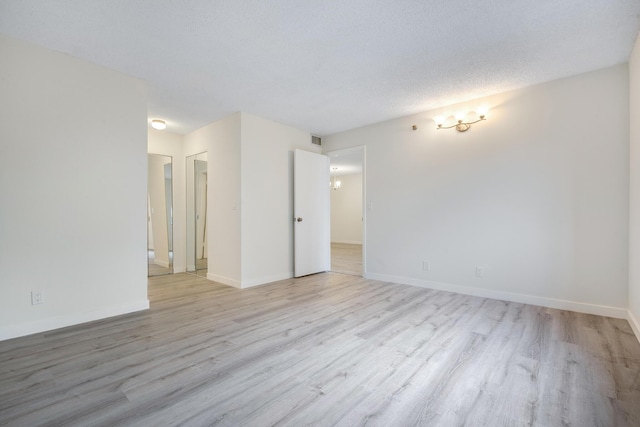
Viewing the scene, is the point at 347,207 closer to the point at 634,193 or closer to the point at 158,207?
the point at 158,207

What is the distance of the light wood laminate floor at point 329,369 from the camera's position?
147 cm

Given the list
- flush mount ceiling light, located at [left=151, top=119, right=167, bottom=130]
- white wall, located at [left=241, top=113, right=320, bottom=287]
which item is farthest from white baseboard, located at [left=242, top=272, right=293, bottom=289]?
flush mount ceiling light, located at [left=151, top=119, right=167, bottom=130]

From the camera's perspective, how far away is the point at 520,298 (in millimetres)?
3309

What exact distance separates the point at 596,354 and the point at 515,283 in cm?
131

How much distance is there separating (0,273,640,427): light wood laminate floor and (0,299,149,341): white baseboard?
0.30 ft

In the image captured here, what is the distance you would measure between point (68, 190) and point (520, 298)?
16.3ft

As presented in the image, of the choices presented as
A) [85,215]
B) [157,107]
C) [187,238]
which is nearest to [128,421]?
[85,215]

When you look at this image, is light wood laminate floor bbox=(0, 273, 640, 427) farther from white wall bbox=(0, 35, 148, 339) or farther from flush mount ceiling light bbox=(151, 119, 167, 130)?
flush mount ceiling light bbox=(151, 119, 167, 130)

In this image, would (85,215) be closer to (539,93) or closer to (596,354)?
(596,354)

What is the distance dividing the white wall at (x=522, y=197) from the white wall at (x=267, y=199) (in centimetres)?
158

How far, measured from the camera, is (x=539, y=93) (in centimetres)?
320

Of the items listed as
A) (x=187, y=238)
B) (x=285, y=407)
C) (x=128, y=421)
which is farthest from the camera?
(x=187, y=238)

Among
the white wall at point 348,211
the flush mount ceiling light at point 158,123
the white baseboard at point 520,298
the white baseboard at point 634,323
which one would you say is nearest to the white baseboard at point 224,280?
the white baseboard at point 520,298

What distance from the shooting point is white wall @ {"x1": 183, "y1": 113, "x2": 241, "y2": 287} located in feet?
13.5
